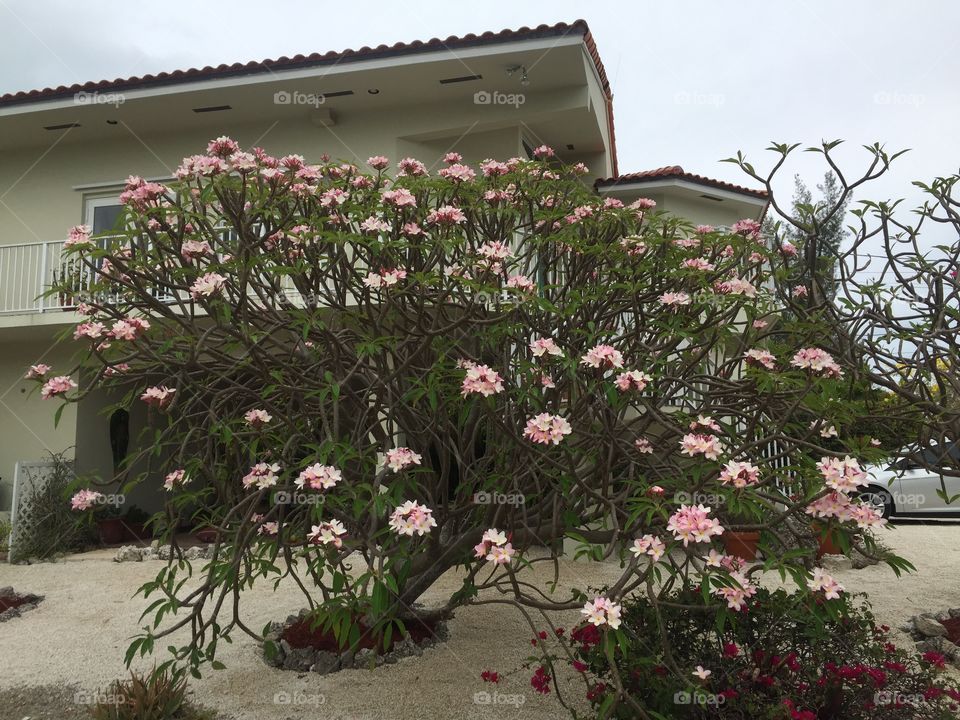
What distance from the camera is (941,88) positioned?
698cm

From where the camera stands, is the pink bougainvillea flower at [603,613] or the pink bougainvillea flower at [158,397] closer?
the pink bougainvillea flower at [603,613]

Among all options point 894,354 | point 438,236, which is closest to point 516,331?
point 438,236

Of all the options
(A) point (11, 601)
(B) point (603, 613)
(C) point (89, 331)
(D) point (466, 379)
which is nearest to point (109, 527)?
(A) point (11, 601)

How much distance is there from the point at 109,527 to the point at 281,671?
24.4 ft

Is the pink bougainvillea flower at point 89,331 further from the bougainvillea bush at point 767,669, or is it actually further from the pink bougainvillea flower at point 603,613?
the bougainvillea bush at point 767,669

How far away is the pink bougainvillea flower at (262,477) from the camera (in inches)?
155

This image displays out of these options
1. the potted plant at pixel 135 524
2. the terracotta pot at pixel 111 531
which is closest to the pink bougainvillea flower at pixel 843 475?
the potted plant at pixel 135 524

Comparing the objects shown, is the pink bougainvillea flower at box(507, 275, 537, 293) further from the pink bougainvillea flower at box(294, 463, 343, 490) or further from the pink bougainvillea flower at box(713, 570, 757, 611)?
the pink bougainvillea flower at box(713, 570, 757, 611)

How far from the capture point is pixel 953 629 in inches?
238

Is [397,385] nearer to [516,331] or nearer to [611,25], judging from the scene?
[516,331]

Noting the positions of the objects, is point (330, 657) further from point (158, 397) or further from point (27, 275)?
point (27, 275)

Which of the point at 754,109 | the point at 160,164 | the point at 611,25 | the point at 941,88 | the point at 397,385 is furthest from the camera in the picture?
the point at 160,164

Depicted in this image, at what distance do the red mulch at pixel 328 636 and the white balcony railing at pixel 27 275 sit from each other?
7876 millimetres

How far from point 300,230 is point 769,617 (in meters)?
3.59
